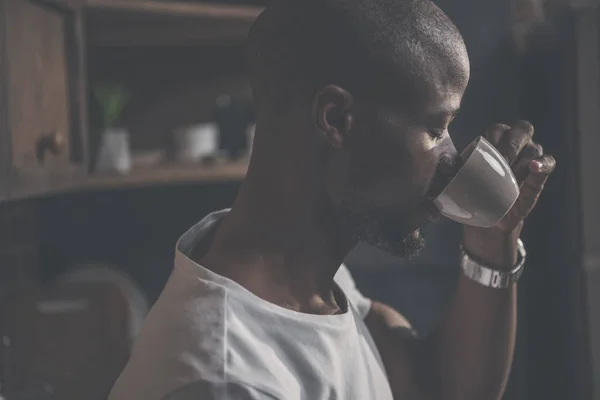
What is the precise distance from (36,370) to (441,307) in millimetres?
1105

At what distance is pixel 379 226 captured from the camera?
71 centimetres

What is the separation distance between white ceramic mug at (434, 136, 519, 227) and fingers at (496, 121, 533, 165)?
0.06 m

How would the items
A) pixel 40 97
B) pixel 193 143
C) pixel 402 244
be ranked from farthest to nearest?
pixel 193 143 → pixel 40 97 → pixel 402 244

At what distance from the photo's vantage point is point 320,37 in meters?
0.67

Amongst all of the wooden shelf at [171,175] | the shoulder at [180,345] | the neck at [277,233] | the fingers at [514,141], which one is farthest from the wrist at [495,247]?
the wooden shelf at [171,175]

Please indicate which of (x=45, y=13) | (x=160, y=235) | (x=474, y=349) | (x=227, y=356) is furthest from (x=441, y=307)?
(x=227, y=356)

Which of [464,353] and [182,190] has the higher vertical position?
[464,353]

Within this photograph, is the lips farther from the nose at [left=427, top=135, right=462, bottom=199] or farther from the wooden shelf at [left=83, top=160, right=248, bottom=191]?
the wooden shelf at [left=83, top=160, right=248, bottom=191]

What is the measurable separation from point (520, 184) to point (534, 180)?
0.05 ft

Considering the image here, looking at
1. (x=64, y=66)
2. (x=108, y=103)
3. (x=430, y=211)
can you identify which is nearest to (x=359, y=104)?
(x=430, y=211)

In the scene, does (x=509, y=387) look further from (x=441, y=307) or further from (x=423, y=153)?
(x=423, y=153)

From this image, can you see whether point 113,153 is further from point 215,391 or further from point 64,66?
point 215,391

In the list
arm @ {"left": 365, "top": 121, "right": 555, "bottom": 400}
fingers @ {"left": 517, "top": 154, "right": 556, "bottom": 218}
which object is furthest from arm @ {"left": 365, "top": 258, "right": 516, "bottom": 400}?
fingers @ {"left": 517, "top": 154, "right": 556, "bottom": 218}

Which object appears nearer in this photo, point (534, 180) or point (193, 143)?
point (534, 180)
